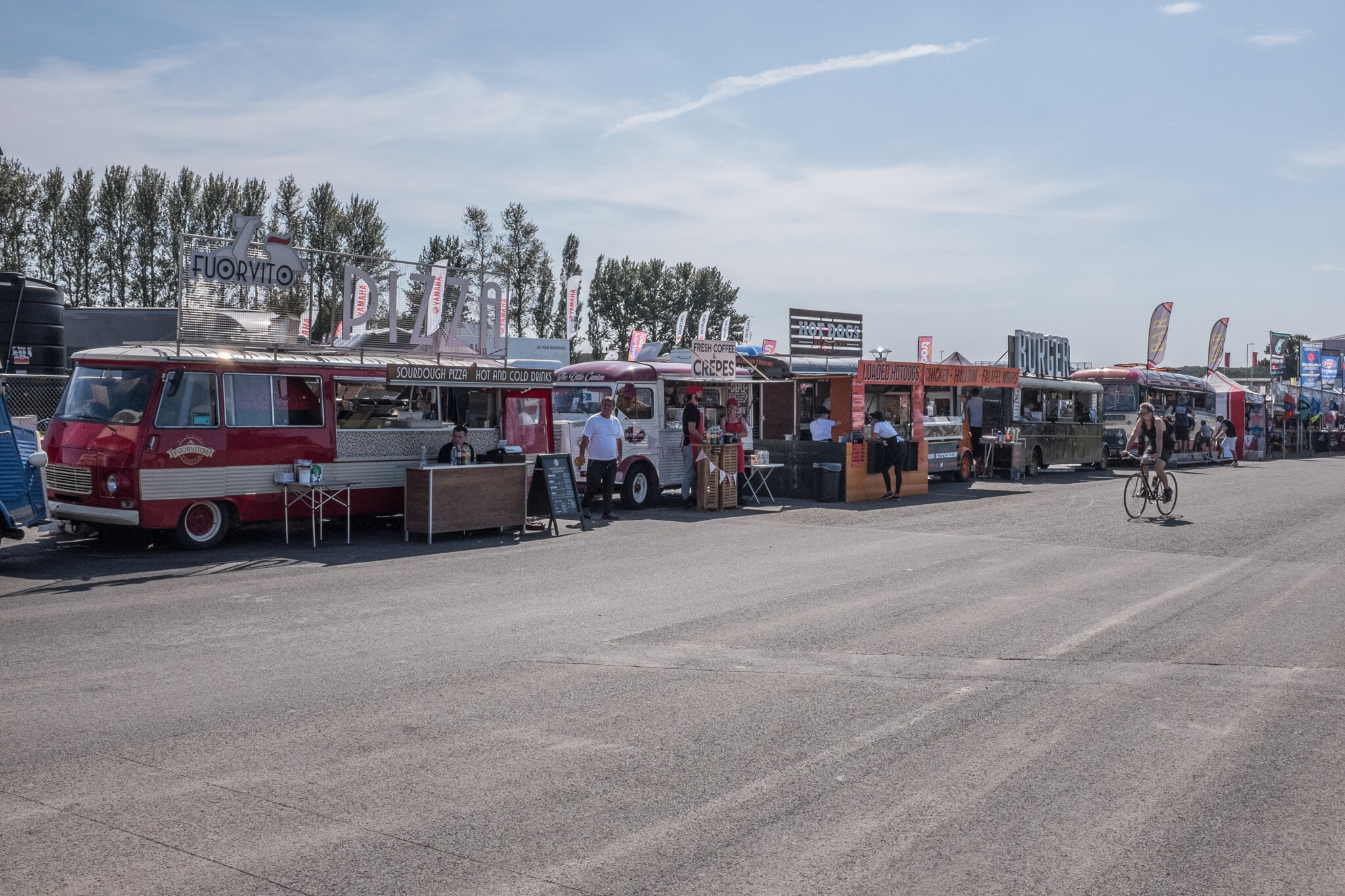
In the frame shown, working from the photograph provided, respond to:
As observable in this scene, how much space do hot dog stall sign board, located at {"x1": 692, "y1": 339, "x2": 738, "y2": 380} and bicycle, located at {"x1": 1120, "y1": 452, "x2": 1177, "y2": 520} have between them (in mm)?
7088

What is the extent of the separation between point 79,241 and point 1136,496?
41.7 metres

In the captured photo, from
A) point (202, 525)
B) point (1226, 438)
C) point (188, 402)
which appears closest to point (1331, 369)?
point (1226, 438)

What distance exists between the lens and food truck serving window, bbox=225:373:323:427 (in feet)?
44.6

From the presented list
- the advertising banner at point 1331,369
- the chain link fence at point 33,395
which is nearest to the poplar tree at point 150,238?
the chain link fence at point 33,395

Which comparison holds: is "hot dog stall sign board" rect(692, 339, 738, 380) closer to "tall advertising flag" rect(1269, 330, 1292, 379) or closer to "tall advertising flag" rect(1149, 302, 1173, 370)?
"tall advertising flag" rect(1149, 302, 1173, 370)

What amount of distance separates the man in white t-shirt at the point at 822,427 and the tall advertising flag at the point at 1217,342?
3432cm

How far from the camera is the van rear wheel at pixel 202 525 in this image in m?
13.2

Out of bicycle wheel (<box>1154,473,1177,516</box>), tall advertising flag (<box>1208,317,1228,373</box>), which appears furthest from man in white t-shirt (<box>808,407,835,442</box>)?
tall advertising flag (<box>1208,317,1228,373</box>)

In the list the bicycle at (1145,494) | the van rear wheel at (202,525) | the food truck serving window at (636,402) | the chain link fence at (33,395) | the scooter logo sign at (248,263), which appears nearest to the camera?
the van rear wheel at (202,525)

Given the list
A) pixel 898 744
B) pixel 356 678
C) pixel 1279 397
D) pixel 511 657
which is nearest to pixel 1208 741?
pixel 898 744

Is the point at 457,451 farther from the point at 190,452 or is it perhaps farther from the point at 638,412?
the point at 638,412

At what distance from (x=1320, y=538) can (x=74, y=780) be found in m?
15.3

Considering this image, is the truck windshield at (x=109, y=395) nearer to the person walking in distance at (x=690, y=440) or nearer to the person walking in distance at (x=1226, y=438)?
the person walking in distance at (x=690, y=440)

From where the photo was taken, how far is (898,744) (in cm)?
573
